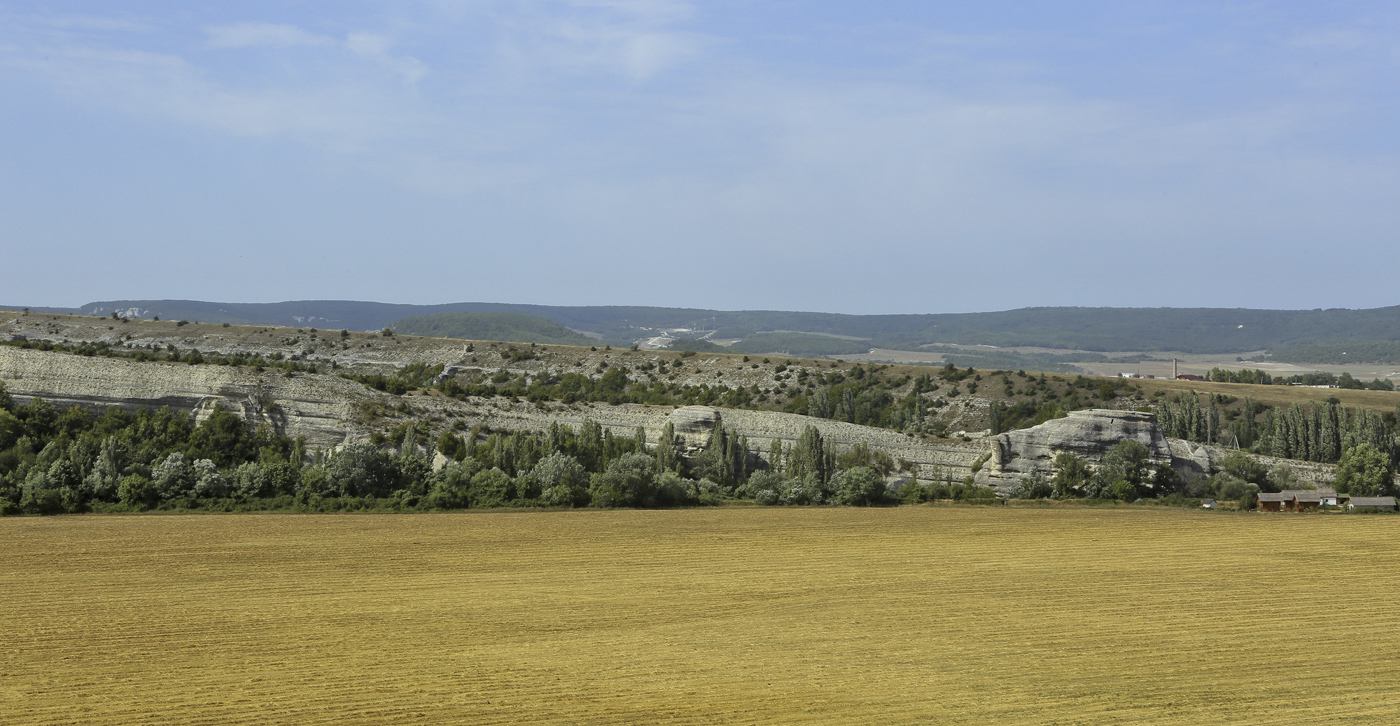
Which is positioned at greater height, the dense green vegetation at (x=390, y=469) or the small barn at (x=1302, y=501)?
the dense green vegetation at (x=390, y=469)

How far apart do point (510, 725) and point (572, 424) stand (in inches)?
1556

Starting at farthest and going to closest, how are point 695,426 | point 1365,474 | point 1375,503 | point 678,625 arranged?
point 695,426
point 1365,474
point 1375,503
point 678,625

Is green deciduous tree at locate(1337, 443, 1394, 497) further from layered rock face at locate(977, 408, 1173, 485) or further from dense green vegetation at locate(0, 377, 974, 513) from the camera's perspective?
dense green vegetation at locate(0, 377, 974, 513)

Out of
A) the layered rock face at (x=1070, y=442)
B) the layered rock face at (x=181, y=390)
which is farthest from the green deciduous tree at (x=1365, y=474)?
the layered rock face at (x=181, y=390)

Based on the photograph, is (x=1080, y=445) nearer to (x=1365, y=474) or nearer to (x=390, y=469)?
(x=1365, y=474)

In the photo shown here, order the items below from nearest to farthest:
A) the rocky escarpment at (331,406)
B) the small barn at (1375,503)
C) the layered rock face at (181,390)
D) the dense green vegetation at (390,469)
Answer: the dense green vegetation at (390,469) < the small barn at (1375,503) < the layered rock face at (181,390) < the rocky escarpment at (331,406)

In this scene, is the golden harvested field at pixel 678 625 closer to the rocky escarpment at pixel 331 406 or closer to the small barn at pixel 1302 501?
the small barn at pixel 1302 501

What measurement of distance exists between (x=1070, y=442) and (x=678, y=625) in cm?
3746

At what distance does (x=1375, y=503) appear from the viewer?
46.9 metres

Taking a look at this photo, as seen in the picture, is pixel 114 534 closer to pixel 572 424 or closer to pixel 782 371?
pixel 572 424

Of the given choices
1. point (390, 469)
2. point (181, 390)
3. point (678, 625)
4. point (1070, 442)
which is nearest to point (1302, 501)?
point (1070, 442)

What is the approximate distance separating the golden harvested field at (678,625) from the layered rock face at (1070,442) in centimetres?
1648

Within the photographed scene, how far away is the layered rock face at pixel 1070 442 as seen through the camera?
5312cm

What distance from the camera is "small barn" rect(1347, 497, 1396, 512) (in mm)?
46566
